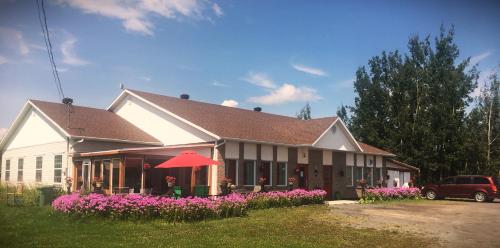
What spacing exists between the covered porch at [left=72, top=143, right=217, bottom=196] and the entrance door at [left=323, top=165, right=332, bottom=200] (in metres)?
9.27

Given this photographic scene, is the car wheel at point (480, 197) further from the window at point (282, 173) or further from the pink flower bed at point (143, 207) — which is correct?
the pink flower bed at point (143, 207)

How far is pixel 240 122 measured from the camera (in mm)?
28109

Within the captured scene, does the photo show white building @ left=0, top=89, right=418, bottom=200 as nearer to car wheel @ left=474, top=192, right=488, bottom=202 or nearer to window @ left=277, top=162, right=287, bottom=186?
→ window @ left=277, top=162, right=287, bottom=186

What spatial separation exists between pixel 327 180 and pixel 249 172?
24.1ft

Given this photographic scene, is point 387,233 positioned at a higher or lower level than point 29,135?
lower

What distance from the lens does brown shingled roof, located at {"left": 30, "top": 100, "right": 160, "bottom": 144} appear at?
25344 mm

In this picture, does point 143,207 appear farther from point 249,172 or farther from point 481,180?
point 481,180

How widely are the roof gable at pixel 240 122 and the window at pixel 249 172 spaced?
4.49 ft

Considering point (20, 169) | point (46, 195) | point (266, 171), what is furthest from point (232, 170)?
point (20, 169)

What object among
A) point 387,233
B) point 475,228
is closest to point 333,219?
point 387,233

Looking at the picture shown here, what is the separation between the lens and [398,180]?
126ft

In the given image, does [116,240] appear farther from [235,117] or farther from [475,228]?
[235,117]

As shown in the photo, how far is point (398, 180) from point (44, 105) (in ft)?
90.4

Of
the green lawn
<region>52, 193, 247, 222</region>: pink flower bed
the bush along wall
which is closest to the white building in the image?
the bush along wall
